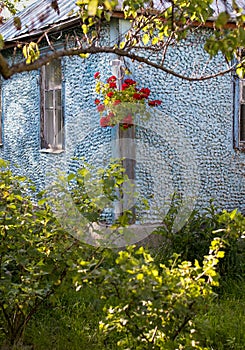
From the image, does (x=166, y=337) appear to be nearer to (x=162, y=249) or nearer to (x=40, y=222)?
(x=40, y=222)

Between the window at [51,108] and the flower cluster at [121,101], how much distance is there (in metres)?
1.63

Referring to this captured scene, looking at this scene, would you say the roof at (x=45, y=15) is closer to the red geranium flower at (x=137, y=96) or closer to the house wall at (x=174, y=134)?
the house wall at (x=174, y=134)

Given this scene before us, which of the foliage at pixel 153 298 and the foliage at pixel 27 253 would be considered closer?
the foliage at pixel 153 298

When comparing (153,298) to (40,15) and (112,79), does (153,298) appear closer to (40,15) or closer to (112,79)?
(112,79)

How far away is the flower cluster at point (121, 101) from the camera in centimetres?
802

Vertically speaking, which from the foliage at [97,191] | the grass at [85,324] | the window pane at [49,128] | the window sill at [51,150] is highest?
the window pane at [49,128]

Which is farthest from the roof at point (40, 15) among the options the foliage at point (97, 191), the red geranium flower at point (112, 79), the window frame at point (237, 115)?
the foliage at point (97, 191)

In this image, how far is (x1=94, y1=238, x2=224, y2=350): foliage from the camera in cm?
316

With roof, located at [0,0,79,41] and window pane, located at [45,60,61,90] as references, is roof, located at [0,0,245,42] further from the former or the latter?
window pane, located at [45,60,61,90]

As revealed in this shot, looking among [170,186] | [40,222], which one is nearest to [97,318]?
[40,222]

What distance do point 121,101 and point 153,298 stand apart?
5.18 meters

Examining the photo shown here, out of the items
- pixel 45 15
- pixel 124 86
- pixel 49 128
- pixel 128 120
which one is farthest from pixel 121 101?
pixel 49 128

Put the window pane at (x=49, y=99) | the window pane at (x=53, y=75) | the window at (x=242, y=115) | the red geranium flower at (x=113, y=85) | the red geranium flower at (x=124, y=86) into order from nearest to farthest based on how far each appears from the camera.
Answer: the red geranium flower at (x=124, y=86)
the red geranium flower at (x=113, y=85)
the window at (x=242, y=115)
the window pane at (x=53, y=75)
the window pane at (x=49, y=99)

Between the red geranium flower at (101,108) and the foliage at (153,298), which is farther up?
the red geranium flower at (101,108)
